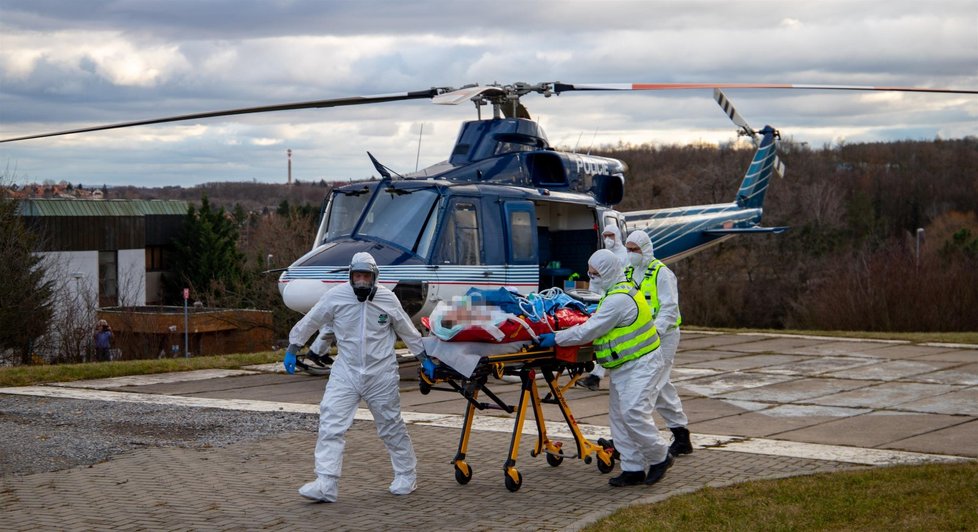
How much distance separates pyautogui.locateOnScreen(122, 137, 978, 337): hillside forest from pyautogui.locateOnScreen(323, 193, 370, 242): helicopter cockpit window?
2605 cm

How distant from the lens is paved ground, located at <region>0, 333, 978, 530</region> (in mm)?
7523

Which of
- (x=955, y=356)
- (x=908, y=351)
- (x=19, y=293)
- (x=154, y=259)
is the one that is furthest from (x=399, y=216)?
(x=154, y=259)

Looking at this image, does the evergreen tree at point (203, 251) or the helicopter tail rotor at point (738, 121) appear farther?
the evergreen tree at point (203, 251)

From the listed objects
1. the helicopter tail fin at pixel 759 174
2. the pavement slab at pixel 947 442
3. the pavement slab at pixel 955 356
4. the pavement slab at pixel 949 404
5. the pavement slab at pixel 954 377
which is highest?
the helicopter tail fin at pixel 759 174

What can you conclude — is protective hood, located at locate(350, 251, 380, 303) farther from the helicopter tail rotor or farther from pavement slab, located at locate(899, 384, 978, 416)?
the helicopter tail rotor

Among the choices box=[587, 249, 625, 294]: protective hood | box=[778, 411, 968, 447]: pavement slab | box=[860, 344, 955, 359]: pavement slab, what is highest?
box=[587, 249, 625, 294]: protective hood

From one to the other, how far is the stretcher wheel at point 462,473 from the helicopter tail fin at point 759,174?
15125mm

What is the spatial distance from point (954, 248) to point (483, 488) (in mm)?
45139

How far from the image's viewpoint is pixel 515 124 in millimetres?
15938

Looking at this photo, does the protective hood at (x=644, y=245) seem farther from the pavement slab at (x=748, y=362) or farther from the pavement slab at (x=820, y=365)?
the pavement slab at (x=748, y=362)

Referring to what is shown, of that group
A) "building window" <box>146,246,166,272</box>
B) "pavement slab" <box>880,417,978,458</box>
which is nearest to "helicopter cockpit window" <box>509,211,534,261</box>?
"pavement slab" <box>880,417,978,458</box>

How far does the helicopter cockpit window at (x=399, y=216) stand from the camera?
13773mm

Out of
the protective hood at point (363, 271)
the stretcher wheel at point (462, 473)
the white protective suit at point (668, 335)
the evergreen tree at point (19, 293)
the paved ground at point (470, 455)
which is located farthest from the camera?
the evergreen tree at point (19, 293)

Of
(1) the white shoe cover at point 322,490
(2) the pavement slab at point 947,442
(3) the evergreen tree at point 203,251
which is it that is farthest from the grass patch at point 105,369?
(3) the evergreen tree at point 203,251
